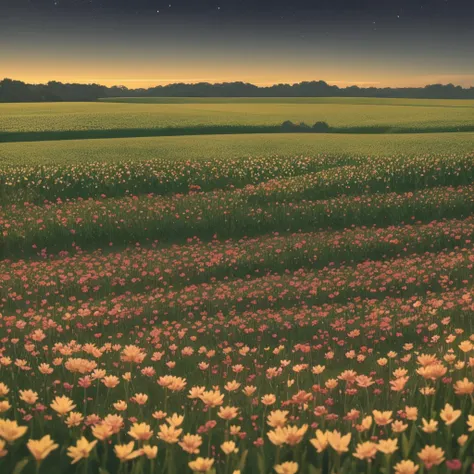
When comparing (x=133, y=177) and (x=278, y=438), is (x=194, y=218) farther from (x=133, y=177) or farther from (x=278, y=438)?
(x=278, y=438)

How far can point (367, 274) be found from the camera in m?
12.2

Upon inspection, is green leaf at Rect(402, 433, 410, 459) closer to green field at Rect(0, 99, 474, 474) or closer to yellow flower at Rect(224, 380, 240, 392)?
green field at Rect(0, 99, 474, 474)

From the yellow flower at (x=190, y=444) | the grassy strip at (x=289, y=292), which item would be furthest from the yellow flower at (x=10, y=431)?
the grassy strip at (x=289, y=292)

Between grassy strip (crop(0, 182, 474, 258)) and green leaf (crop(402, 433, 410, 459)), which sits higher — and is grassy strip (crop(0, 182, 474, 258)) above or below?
below

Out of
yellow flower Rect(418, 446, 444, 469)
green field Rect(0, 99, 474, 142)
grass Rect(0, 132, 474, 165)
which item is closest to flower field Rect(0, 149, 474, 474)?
yellow flower Rect(418, 446, 444, 469)

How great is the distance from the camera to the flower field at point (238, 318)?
10.7 feet

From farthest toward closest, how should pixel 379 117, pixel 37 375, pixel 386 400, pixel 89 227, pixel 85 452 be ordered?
1. pixel 379 117
2. pixel 89 227
3. pixel 37 375
4. pixel 386 400
5. pixel 85 452

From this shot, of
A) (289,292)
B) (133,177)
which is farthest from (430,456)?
(133,177)

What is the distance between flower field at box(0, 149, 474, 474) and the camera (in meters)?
3.25

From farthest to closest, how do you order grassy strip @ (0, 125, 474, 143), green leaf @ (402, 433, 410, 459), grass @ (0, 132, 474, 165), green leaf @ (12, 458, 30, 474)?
grassy strip @ (0, 125, 474, 143) → grass @ (0, 132, 474, 165) → green leaf @ (402, 433, 410, 459) → green leaf @ (12, 458, 30, 474)

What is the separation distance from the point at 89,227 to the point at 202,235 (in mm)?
3058

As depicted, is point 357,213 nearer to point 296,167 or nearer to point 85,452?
point 296,167

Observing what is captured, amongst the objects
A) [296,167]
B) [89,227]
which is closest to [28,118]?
[296,167]

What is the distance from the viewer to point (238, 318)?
9242 mm
